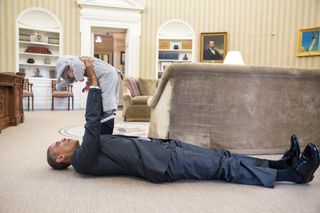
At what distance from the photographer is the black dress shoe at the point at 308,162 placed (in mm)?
1861

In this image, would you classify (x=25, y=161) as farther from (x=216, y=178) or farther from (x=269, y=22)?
(x=269, y=22)

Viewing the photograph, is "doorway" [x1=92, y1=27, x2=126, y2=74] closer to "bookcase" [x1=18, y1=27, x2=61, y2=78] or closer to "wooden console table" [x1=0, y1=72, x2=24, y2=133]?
"bookcase" [x1=18, y1=27, x2=61, y2=78]

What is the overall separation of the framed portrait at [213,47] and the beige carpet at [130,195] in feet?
20.0

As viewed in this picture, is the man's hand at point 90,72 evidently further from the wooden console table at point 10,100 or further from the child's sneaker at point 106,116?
the wooden console table at point 10,100

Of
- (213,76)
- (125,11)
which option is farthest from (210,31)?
(213,76)

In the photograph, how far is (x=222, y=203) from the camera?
1.76m

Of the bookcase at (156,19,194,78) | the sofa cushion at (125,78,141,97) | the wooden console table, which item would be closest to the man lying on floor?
the wooden console table

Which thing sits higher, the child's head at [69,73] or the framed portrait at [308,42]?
the framed portrait at [308,42]

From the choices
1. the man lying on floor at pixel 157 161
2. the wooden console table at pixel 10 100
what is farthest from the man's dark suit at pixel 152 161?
the wooden console table at pixel 10 100

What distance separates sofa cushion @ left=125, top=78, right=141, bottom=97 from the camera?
5.99 m

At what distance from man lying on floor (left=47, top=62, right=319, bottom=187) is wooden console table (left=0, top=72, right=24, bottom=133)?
2.76 metres

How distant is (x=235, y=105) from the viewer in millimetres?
2920

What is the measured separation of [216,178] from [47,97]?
668 cm

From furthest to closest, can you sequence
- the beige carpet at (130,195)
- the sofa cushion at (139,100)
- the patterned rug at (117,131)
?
the sofa cushion at (139,100), the patterned rug at (117,131), the beige carpet at (130,195)
